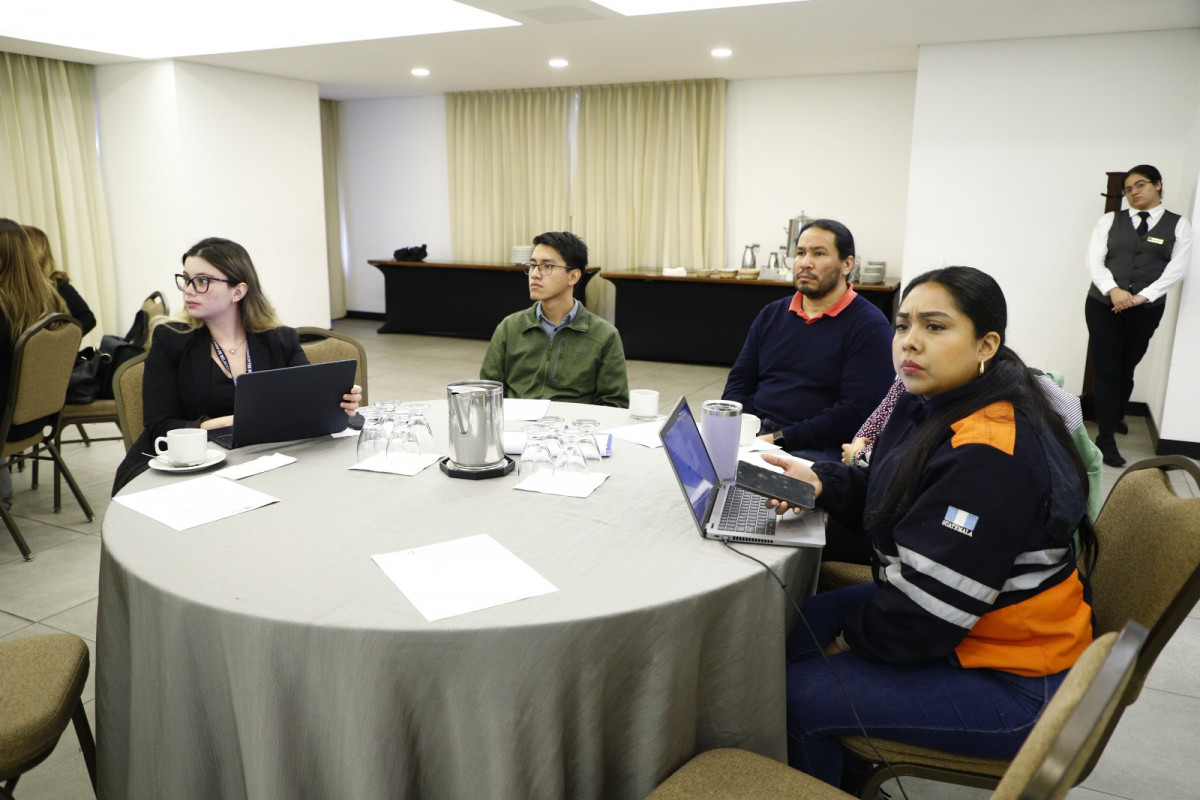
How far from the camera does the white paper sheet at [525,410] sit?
8.39 feet

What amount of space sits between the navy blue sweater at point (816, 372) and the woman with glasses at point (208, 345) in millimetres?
1420

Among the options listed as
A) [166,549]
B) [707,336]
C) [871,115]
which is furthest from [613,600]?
[871,115]

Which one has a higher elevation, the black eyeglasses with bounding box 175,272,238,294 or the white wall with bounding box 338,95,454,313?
the white wall with bounding box 338,95,454,313

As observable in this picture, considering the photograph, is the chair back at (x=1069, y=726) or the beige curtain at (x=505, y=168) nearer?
the chair back at (x=1069, y=726)

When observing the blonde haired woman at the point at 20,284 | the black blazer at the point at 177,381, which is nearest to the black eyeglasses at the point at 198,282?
the black blazer at the point at 177,381

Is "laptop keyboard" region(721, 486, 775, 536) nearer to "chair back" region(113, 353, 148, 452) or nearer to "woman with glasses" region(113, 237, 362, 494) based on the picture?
"woman with glasses" region(113, 237, 362, 494)

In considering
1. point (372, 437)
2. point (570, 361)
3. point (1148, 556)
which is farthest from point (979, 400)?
point (570, 361)

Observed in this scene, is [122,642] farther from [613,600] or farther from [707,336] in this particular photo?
[707,336]

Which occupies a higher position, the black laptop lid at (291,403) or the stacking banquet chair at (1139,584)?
the black laptop lid at (291,403)

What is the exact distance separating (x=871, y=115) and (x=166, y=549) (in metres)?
7.50

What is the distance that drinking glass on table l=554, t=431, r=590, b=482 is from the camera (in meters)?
1.96

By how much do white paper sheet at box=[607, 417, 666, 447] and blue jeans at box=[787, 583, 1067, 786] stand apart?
83cm

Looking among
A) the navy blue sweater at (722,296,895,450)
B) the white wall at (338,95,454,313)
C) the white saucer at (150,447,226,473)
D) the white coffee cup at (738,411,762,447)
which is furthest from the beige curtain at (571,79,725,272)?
the white saucer at (150,447,226,473)

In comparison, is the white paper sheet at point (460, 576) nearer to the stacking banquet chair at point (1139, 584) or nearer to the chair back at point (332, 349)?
the stacking banquet chair at point (1139, 584)
